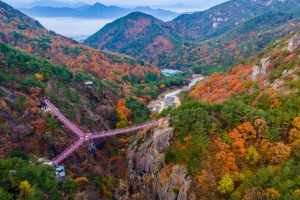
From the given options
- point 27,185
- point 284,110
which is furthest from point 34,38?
point 284,110

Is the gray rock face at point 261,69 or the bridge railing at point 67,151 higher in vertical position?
the gray rock face at point 261,69

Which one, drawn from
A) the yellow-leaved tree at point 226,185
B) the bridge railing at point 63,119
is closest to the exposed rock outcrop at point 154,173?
the yellow-leaved tree at point 226,185

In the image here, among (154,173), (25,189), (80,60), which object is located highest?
(80,60)

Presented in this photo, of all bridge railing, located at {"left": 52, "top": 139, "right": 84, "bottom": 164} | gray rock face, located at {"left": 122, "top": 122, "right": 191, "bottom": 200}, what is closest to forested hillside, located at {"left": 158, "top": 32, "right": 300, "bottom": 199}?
gray rock face, located at {"left": 122, "top": 122, "right": 191, "bottom": 200}

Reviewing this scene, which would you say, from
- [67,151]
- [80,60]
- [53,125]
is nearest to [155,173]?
[67,151]

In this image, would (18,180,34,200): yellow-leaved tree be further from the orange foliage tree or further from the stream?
the stream

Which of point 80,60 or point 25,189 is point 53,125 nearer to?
point 25,189

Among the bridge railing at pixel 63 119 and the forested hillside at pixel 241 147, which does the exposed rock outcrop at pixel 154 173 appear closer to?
the forested hillside at pixel 241 147
